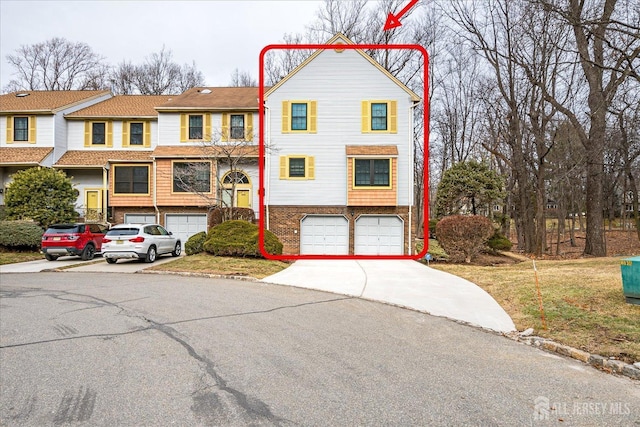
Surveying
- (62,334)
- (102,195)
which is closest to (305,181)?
(102,195)

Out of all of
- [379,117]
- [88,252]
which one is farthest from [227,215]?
[379,117]

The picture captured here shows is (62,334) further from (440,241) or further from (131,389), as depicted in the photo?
(440,241)

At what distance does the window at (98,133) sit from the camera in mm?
29812

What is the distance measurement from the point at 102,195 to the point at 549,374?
28311mm

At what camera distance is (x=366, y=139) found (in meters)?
24.6

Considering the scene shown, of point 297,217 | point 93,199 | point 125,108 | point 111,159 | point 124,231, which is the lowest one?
point 124,231

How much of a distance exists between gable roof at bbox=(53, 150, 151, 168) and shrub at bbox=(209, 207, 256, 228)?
7.34 meters

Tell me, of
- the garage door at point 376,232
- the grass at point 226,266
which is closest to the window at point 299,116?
the garage door at point 376,232

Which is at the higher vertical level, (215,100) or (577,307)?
(215,100)

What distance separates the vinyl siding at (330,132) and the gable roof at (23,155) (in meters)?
14.0

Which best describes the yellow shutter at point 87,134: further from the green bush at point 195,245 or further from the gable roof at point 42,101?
the green bush at point 195,245

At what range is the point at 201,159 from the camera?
1053 inches

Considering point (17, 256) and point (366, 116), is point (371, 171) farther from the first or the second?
point (17, 256)

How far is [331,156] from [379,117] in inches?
130
